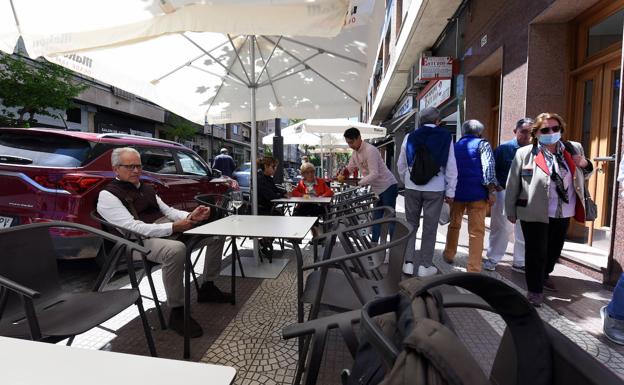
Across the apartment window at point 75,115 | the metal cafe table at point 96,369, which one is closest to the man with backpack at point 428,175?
the metal cafe table at point 96,369

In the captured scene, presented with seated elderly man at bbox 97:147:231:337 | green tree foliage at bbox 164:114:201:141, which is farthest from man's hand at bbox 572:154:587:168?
green tree foliage at bbox 164:114:201:141

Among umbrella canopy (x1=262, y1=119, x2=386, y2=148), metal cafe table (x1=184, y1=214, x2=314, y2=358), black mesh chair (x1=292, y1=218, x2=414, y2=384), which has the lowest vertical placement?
black mesh chair (x1=292, y1=218, x2=414, y2=384)

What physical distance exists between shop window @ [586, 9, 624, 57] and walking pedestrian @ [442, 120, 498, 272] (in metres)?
2.22

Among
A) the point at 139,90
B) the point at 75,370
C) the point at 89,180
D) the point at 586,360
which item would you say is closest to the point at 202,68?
the point at 139,90

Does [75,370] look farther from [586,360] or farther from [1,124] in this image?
[1,124]

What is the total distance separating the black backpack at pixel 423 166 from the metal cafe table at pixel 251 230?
4.63 feet

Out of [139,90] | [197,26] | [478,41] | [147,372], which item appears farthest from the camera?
[478,41]

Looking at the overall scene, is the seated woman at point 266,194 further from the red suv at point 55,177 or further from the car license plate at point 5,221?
the car license plate at point 5,221

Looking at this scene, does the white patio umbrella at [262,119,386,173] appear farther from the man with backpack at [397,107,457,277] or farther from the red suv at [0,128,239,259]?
the red suv at [0,128,239,259]

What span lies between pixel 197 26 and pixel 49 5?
56.1 inches

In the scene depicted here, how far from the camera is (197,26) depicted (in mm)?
2676

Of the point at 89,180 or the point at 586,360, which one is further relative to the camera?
the point at 89,180

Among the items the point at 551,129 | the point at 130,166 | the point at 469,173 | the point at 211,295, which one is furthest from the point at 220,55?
the point at 551,129

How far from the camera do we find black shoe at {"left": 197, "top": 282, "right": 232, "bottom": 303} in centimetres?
358
